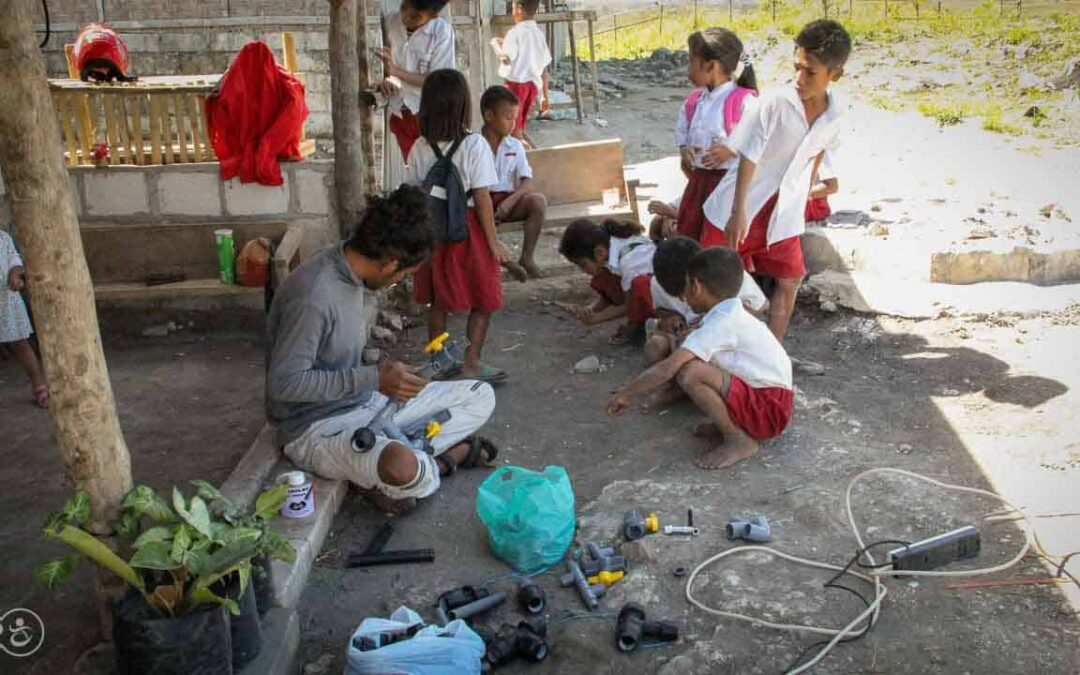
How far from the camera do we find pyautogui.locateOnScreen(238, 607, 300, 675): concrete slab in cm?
285

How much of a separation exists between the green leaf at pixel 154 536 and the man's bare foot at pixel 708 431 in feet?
8.62

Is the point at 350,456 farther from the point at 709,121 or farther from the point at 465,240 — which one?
the point at 709,121

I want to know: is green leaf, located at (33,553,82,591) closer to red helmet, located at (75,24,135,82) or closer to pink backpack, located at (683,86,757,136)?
pink backpack, located at (683,86,757,136)

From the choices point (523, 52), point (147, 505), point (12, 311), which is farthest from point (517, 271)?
point (523, 52)

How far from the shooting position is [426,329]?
6.28 meters

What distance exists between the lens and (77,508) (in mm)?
2660

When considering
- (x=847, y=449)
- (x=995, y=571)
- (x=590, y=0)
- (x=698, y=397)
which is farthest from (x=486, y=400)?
(x=590, y=0)

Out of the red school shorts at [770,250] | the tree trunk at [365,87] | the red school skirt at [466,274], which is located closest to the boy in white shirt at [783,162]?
the red school shorts at [770,250]

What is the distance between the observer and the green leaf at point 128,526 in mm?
2738

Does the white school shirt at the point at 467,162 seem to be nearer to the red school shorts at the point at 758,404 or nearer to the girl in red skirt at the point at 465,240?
the girl in red skirt at the point at 465,240

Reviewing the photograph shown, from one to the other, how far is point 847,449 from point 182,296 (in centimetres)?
438

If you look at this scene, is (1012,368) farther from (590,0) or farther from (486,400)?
(590,0)

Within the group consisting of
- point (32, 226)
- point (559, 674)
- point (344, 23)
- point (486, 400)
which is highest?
point (344, 23)

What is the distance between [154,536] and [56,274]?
0.76 metres
